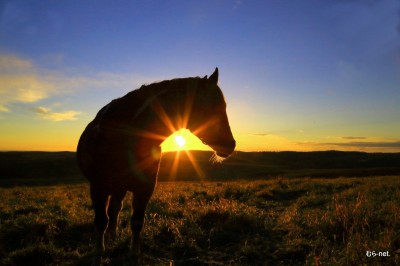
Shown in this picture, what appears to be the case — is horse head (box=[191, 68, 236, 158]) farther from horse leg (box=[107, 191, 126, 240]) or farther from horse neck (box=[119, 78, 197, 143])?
horse leg (box=[107, 191, 126, 240])

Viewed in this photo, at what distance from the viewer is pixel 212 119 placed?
18.1 feet

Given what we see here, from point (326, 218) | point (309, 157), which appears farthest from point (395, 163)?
point (326, 218)

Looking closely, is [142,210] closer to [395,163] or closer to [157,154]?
[157,154]

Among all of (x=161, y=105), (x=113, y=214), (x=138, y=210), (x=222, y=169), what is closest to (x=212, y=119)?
(x=161, y=105)

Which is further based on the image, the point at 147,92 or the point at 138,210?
the point at 138,210

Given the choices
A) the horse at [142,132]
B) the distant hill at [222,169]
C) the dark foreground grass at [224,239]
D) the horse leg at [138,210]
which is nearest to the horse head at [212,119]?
the horse at [142,132]

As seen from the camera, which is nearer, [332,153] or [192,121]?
[192,121]

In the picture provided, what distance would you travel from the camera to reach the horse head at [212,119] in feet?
17.7

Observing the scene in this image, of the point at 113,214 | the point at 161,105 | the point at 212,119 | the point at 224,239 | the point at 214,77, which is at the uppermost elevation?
the point at 214,77

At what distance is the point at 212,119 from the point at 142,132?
112 cm

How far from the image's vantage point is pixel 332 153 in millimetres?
118500

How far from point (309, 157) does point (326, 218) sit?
10534 centimetres

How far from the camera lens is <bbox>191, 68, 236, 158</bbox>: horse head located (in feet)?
17.7

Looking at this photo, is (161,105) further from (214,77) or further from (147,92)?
(214,77)
